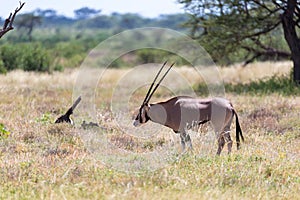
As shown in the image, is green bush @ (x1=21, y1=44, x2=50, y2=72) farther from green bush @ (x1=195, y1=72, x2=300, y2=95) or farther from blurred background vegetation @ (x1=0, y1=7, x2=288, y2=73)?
green bush @ (x1=195, y1=72, x2=300, y2=95)

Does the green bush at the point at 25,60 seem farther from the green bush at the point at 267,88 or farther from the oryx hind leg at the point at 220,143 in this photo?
the oryx hind leg at the point at 220,143

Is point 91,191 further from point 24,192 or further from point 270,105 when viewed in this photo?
point 270,105

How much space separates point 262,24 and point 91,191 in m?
13.6

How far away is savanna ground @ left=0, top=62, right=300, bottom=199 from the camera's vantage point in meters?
5.88

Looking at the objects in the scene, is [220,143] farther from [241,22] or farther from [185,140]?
[241,22]

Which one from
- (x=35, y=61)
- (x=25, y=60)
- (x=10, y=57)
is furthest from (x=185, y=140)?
(x=10, y=57)

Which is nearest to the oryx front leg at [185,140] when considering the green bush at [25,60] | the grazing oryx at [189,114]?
the grazing oryx at [189,114]

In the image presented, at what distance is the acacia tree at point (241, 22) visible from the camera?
17.8m

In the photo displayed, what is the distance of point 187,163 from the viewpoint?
714 cm

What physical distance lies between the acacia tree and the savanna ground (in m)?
6.59

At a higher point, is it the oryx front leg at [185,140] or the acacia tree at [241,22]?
the acacia tree at [241,22]

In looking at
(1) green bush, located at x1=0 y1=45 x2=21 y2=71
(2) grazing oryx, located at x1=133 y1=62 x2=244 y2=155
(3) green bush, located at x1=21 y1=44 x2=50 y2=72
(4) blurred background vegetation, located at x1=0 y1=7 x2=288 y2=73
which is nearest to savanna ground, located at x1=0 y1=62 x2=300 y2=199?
(2) grazing oryx, located at x1=133 y1=62 x2=244 y2=155

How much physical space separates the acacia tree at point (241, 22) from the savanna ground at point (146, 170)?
6.59 meters

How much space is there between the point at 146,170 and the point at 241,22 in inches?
484
